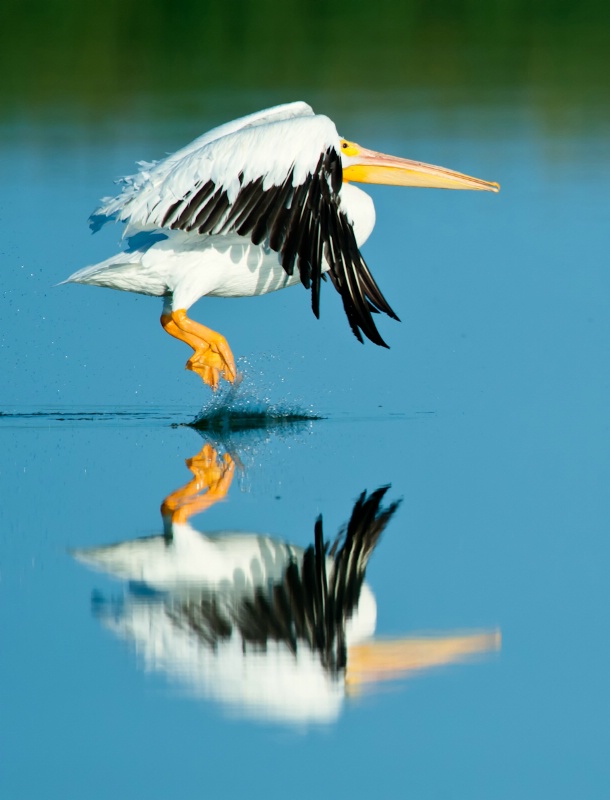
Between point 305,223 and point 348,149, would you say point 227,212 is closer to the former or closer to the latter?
point 305,223

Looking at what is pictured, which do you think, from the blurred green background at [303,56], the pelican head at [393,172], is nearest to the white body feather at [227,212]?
the pelican head at [393,172]

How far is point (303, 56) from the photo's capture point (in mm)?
16484

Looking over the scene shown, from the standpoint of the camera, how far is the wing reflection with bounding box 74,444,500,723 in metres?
3.45

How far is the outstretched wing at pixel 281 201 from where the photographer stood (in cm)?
603

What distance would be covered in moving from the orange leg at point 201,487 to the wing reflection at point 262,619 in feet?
0.46

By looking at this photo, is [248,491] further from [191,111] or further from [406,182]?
[191,111]

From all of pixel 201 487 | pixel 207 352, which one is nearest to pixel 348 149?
pixel 207 352

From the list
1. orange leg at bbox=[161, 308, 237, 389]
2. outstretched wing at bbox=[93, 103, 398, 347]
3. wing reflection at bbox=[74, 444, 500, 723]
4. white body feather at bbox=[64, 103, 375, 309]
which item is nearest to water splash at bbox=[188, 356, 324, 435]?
orange leg at bbox=[161, 308, 237, 389]

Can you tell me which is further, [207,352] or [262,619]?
[207,352]

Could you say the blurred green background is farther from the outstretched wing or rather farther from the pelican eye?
the outstretched wing

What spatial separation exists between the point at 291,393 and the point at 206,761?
385cm

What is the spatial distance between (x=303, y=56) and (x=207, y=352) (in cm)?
1050

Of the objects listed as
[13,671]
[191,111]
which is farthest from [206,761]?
[191,111]

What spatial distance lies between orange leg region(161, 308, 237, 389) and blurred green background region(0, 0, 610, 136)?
21.9 ft
